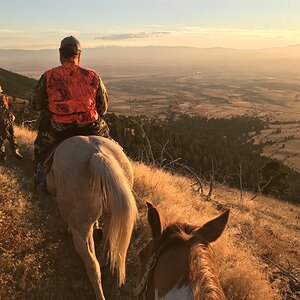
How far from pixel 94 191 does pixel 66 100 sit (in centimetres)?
117

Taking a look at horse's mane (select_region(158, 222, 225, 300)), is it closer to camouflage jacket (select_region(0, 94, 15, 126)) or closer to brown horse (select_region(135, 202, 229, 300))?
brown horse (select_region(135, 202, 229, 300))

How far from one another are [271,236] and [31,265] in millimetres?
5870

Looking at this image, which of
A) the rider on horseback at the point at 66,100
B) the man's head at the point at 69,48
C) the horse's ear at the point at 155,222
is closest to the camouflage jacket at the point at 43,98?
the rider on horseback at the point at 66,100

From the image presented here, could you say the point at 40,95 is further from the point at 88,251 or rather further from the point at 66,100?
the point at 88,251

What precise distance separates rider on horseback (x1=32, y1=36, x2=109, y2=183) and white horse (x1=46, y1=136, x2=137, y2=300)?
41 centimetres

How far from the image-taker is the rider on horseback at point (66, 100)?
4250 millimetres

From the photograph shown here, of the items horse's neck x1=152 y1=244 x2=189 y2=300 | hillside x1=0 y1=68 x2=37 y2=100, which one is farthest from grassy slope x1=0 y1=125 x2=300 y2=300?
hillside x1=0 y1=68 x2=37 y2=100

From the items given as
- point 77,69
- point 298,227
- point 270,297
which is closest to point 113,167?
point 77,69

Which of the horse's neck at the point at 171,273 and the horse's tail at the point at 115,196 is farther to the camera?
the horse's tail at the point at 115,196

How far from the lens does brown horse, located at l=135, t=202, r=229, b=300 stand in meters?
1.95

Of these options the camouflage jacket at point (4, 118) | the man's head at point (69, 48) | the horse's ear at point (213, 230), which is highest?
the man's head at point (69, 48)

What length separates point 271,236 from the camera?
8648mm

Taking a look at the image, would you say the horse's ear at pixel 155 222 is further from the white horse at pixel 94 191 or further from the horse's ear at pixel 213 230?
the white horse at pixel 94 191

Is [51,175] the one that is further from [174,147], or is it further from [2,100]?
[174,147]
